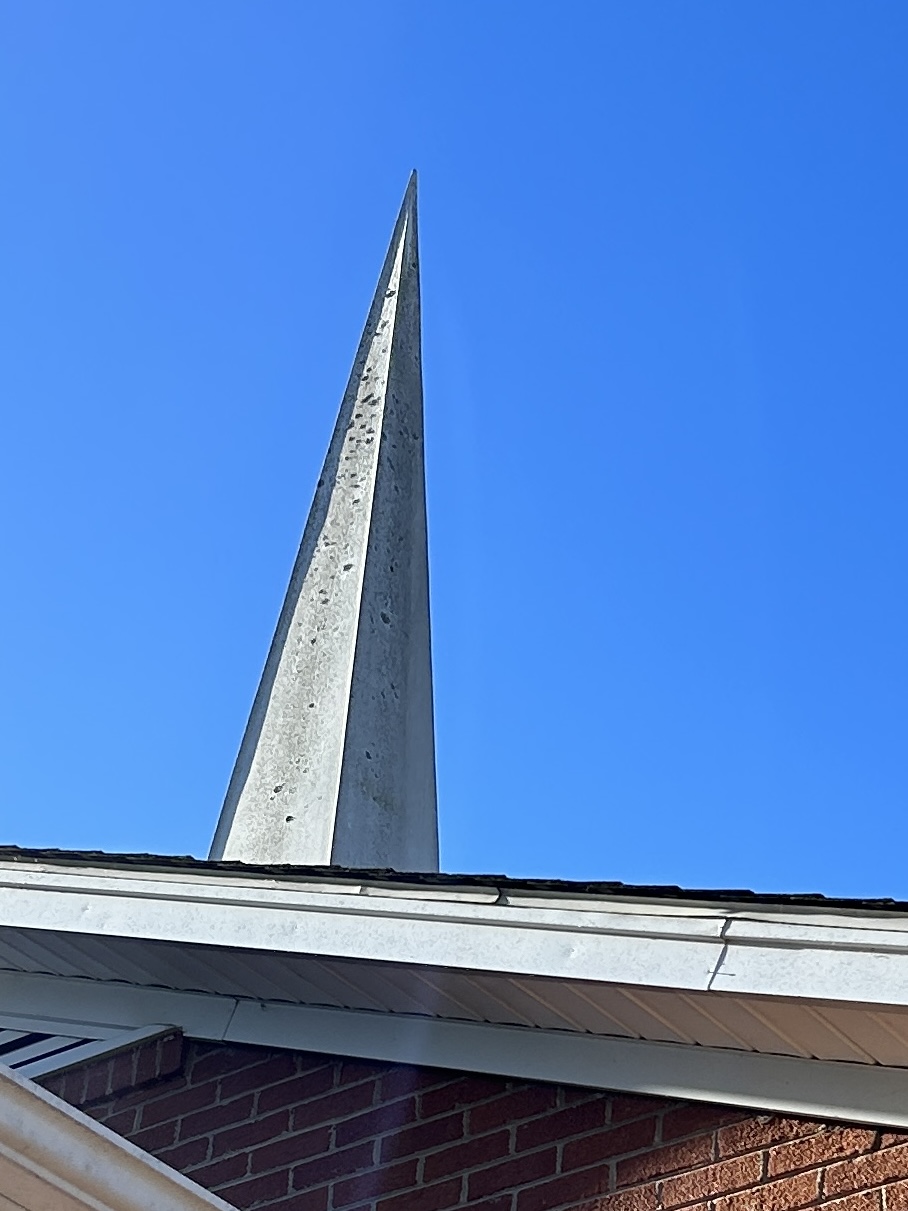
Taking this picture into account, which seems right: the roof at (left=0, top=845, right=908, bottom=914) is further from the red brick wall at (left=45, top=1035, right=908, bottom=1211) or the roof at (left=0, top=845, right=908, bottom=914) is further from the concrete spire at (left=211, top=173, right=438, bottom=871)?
the concrete spire at (left=211, top=173, right=438, bottom=871)

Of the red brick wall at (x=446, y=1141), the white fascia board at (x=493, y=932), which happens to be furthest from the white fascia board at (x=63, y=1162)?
the red brick wall at (x=446, y=1141)

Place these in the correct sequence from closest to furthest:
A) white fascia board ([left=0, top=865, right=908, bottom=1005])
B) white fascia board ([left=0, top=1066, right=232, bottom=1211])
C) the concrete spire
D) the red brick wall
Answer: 1. white fascia board ([left=0, top=1066, right=232, bottom=1211])
2. white fascia board ([left=0, top=865, right=908, bottom=1005])
3. the red brick wall
4. the concrete spire

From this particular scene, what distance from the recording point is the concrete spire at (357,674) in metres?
9.47

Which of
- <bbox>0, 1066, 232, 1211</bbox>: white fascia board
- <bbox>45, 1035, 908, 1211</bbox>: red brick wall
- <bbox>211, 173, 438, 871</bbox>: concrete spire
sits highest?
<bbox>211, 173, 438, 871</bbox>: concrete spire

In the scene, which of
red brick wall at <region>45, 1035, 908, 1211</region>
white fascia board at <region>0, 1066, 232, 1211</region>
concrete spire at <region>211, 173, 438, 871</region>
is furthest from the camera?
concrete spire at <region>211, 173, 438, 871</region>

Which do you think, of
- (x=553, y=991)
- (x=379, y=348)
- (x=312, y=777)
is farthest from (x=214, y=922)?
(x=379, y=348)

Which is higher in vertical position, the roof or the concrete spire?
the concrete spire

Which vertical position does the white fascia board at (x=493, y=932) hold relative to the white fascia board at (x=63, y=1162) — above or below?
above

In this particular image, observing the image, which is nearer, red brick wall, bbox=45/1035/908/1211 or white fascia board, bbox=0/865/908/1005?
white fascia board, bbox=0/865/908/1005

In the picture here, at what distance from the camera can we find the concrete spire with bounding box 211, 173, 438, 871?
373 inches

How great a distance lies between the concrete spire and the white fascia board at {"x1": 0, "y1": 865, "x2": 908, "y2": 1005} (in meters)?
4.07

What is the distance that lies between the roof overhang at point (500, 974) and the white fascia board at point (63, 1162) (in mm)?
1908

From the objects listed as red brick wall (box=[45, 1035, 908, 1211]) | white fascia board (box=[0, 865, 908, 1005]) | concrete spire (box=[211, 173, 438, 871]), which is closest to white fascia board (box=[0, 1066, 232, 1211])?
white fascia board (box=[0, 865, 908, 1005])

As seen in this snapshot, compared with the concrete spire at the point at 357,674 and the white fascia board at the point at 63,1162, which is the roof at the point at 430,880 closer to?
the white fascia board at the point at 63,1162
